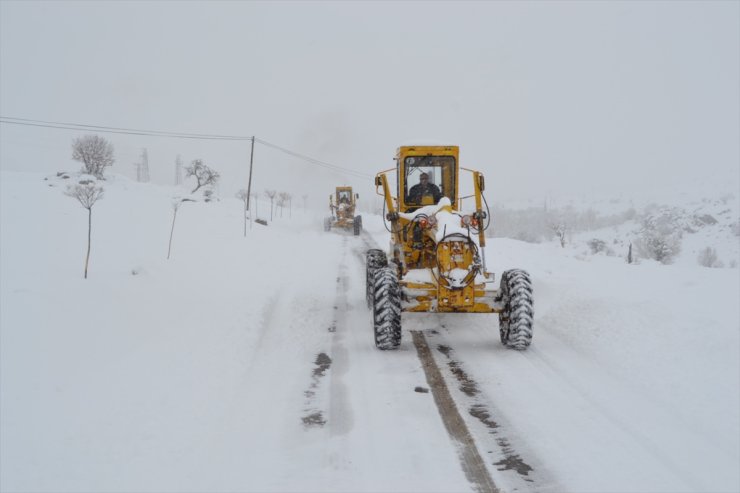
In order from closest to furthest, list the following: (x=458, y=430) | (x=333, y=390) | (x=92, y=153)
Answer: (x=458, y=430), (x=333, y=390), (x=92, y=153)

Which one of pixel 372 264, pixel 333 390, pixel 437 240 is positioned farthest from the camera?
pixel 372 264

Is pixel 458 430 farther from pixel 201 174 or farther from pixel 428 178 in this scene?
pixel 201 174

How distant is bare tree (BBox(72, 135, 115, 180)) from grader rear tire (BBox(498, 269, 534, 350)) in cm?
4555

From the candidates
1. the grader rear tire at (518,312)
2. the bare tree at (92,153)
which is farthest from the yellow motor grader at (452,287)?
the bare tree at (92,153)

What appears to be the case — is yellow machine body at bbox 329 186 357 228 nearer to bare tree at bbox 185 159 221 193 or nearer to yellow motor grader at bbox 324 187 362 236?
yellow motor grader at bbox 324 187 362 236

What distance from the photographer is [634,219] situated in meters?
47.2

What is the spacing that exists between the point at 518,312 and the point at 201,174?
5154cm

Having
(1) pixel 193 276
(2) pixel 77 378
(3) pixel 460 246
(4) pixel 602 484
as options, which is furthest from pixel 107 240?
(4) pixel 602 484

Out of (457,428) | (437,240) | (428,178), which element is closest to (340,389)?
(457,428)

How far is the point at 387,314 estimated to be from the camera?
7078 millimetres

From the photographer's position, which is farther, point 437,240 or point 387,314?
point 437,240

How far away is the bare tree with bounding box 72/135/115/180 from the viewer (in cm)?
4516

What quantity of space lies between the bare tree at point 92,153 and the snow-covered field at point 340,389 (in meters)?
37.8

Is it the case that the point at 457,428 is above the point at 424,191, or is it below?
below
